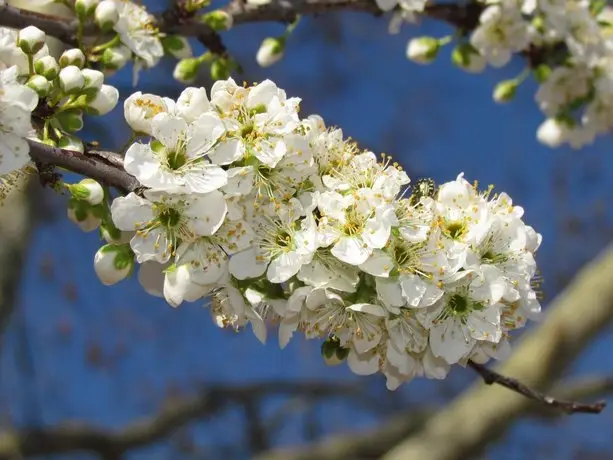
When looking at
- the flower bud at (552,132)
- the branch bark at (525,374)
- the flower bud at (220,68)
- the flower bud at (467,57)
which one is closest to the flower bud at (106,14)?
the flower bud at (220,68)

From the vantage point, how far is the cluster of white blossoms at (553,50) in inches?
85.2

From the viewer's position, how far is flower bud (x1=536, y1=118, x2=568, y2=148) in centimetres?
244

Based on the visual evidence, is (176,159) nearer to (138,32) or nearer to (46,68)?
(46,68)

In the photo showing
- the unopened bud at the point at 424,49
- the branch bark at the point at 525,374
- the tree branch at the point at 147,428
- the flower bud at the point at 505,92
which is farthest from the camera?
the tree branch at the point at 147,428

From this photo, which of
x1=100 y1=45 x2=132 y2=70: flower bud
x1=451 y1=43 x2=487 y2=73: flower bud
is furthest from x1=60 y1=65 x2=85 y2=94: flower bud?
x1=451 y1=43 x2=487 y2=73: flower bud

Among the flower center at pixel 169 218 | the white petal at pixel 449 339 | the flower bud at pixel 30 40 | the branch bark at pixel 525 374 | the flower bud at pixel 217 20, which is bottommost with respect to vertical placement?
the branch bark at pixel 525 374

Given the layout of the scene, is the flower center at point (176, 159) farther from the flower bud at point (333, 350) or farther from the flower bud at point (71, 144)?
the flower bud at point (333, 350)

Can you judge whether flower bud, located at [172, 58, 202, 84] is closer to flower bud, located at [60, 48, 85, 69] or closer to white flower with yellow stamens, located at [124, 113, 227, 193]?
flower bud, located at [60, 48, 85, 69]

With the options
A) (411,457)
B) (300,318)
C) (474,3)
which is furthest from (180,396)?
(300,318)

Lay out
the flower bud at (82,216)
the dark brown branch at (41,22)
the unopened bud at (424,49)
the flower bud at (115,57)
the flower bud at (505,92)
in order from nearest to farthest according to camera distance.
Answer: the flower bud at (82,216), the dark brown branch at (41,22), the flower bud at (115,57), the unopened bud at (424,49), the flower bud at (505,92)

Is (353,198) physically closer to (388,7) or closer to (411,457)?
(388,7)

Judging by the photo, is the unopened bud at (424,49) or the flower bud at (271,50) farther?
the unopened bud at (424,49)

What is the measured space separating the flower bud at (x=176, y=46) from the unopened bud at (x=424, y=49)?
0.66 meters

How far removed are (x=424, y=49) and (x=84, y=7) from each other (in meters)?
0.98
